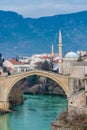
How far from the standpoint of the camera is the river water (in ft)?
113

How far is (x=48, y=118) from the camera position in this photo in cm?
3669

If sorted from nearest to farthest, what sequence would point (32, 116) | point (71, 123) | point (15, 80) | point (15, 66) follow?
point (71, 123) → point (32, 116) → point (15, 80) → point (15, 66)

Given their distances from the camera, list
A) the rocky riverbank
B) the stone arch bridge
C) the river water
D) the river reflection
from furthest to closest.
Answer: the stone arch bridge < the river reflection < the river water < the rocky riverbank

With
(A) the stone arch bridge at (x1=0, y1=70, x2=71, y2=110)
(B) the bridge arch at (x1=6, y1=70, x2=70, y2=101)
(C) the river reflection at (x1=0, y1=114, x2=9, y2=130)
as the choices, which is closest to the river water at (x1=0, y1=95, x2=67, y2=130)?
(C) the river reflection at (x1=0, y1=114, x2=9, y2=130)

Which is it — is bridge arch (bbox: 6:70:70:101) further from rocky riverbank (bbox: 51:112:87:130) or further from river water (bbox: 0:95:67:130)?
rocky riverbank (bbox: 51:112:87:130)

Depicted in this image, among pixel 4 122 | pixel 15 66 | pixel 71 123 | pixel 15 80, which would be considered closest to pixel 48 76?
pixel 15 80

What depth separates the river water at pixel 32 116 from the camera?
34594 mm

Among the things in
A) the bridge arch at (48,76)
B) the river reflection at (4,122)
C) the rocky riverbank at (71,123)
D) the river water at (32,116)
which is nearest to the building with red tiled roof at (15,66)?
the river water at (32,116)

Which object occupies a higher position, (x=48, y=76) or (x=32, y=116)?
(x=48, y=76)

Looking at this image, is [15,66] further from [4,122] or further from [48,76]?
[4,122]

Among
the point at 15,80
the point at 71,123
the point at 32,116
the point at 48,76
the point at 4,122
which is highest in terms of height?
the point at 48,76

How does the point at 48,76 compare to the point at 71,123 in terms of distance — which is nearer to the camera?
the point at 71,123

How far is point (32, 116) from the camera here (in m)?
38.4

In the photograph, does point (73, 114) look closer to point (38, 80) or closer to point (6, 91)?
point (6, 91)
